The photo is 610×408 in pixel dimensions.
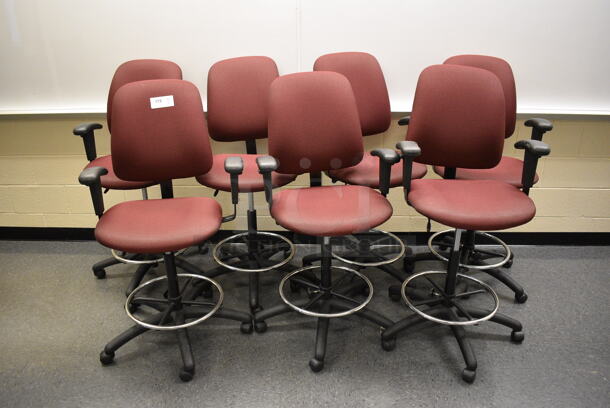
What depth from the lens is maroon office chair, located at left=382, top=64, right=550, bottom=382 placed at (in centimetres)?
171

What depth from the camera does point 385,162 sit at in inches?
68.2

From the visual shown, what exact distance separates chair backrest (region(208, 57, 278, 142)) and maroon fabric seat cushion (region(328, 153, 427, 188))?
21.1 inches

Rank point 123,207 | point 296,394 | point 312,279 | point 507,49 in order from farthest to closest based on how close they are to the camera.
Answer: point 507,49 < point 312,279 < point 123,207 < point 296,394

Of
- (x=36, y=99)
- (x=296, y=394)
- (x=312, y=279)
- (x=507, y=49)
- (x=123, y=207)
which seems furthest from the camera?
(x=36, y=99)

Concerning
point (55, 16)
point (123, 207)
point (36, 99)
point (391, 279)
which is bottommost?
point (391, 279)

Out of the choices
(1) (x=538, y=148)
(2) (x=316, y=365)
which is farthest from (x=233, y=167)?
(1) (x=538, y=148)

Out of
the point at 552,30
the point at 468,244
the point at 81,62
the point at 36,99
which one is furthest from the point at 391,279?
the point at 36,99

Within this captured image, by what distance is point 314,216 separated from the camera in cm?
165

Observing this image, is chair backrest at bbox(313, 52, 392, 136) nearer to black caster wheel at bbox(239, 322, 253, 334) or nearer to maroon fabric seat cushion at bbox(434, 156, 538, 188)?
maroon fabric seat cushion at bbox(434, 156, 538, 188)

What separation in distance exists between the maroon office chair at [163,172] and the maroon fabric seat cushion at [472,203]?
0.77 metres

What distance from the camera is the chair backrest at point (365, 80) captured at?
222 centimetres

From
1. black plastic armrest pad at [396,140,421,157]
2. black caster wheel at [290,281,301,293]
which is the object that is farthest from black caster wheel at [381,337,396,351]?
black plastic armrest pad at [396,140,421,157]

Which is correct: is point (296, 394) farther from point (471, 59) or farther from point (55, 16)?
point (55, 16)

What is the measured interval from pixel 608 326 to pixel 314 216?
1.44 meters
